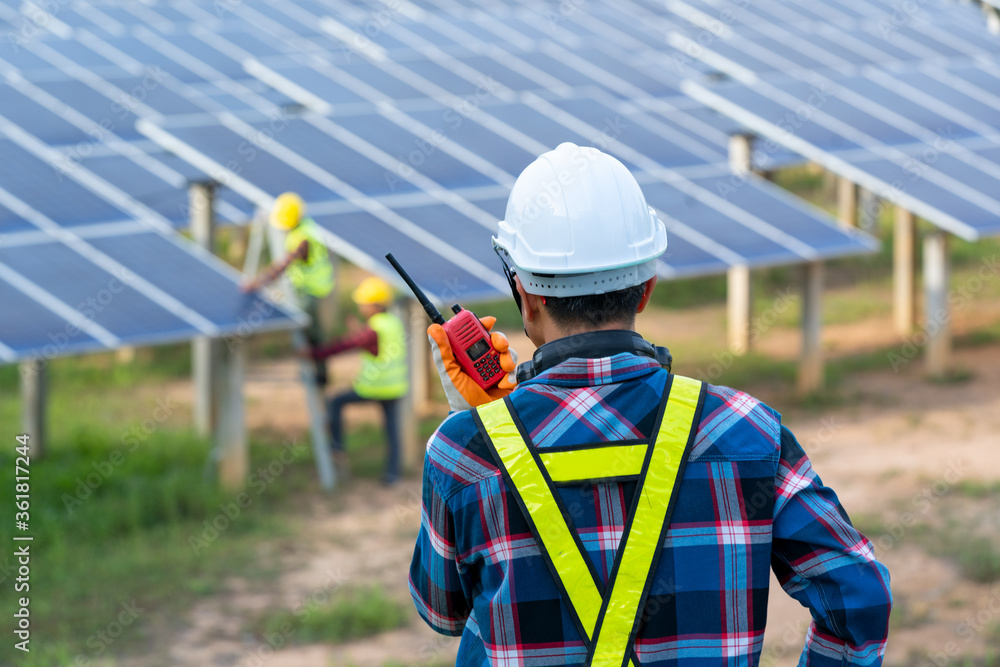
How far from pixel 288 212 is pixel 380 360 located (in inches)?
53.0

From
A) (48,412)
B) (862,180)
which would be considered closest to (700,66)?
(862,180)

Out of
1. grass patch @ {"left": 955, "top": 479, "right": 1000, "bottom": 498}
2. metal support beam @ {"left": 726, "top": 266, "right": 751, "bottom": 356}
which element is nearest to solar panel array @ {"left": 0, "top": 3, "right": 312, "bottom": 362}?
grass patch @ {"left": 955, "top": 479, "right": 1000, "bottom": 498}

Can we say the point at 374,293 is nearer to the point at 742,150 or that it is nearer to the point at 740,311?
the point at 740,311

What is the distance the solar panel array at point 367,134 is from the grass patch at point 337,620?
2.22m

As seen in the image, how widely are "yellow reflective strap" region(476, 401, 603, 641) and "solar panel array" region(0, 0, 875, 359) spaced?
6.13 meters

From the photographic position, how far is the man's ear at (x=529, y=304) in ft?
7.14

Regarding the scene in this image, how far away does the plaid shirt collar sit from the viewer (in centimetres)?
204

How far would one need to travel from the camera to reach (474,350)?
7.67 feet

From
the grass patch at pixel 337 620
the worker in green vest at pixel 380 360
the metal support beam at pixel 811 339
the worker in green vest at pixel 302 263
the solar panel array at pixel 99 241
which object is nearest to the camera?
the grass patch at pixel 337 620

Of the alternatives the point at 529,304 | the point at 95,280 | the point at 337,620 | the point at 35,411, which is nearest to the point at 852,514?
the point at 337,620

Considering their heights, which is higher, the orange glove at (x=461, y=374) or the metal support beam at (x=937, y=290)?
the orange glove at (x=461, y=374)

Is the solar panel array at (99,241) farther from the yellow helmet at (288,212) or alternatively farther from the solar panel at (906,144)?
the solar panel at (906,144)

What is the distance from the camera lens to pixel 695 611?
2.02 metres

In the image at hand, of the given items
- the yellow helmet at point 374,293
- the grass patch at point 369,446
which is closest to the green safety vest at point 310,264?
the yellow helmet at point 374,293
